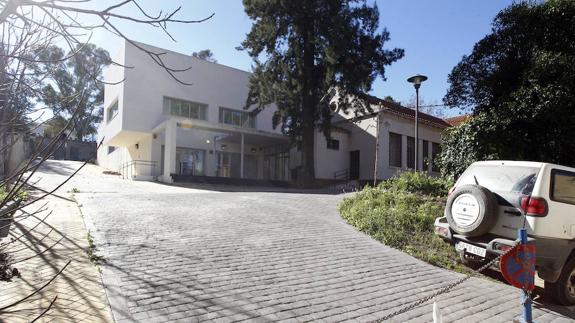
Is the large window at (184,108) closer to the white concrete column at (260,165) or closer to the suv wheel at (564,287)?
the white concrete column at (260,165)

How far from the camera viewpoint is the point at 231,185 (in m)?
A: 24.5

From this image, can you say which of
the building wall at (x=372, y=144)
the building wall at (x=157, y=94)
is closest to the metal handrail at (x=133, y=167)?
the building wall at (x=157, y=94)

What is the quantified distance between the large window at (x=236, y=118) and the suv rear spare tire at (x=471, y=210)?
81.4ft

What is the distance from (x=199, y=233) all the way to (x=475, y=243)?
4968 millimetres

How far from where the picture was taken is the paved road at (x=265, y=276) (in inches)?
183

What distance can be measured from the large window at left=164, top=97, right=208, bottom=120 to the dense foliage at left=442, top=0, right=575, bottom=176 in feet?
59.5

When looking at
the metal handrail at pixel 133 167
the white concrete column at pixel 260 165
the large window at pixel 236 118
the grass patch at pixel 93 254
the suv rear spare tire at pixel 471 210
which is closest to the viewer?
the grass patch at pixel 93 254

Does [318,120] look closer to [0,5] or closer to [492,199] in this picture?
[492,199]

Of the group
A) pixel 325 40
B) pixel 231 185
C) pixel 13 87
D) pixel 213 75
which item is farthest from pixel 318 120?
pixel 13 87

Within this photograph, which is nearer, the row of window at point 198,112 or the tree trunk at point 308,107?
the tree trunk at point 308,107

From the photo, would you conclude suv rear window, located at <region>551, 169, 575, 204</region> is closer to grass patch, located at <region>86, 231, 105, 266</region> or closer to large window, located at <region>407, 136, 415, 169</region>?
grass patch, located at <region>86, 231, 105, 266</region>

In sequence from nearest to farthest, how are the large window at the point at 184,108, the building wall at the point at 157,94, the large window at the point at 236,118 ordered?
the building wall at the point at 157,94 → the large window at the point at 184,108 → the large window at the point at 236,118

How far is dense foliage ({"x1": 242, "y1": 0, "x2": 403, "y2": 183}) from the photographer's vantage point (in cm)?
2303

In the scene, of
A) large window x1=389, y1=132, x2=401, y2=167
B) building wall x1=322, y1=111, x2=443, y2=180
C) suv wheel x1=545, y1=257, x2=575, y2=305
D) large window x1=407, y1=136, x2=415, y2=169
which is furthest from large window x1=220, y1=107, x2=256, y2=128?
suv wheel x1=545, y1=257, x2=575, y2=305
